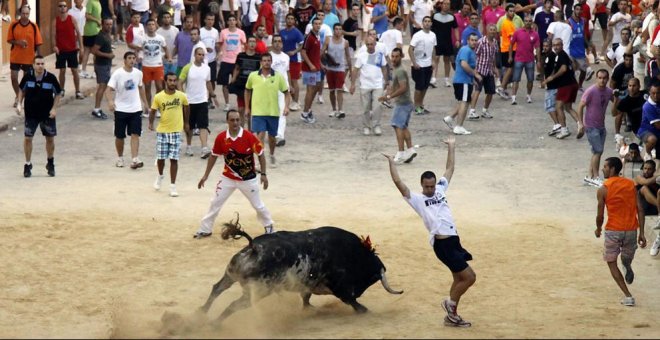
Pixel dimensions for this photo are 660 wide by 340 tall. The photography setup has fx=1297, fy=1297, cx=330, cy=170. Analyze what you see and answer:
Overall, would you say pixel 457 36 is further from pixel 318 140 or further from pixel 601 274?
pixel 601 274

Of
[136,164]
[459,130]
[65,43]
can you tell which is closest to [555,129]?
[459,130]

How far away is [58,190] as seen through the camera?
19281mm

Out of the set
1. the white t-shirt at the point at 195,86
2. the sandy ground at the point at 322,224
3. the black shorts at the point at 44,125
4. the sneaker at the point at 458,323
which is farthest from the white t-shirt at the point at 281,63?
the sneaker at the point at 458,323

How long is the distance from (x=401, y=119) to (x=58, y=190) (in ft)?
19.4

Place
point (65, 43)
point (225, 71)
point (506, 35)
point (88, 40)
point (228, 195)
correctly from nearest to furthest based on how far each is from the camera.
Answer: point (228, 195) → point (225, 71) → point (65, 43) → point (88, 40) → point (506, 35)

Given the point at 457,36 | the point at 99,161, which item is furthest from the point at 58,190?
the point at 457,36

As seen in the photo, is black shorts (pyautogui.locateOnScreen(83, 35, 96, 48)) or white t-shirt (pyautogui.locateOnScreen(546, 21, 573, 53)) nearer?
white t-shirt (pyautogui.locateOnScreen(546, 21, 573, 53))

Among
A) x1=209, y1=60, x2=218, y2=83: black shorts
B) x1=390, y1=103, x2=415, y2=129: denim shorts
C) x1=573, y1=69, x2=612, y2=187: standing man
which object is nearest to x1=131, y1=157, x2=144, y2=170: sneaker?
x1=390, y1=103, x2=415, y2=129: denim shorts

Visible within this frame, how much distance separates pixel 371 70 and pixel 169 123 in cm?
563

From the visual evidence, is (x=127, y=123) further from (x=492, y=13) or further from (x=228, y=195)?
(x=492, y=13)

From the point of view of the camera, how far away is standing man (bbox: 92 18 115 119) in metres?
25.0

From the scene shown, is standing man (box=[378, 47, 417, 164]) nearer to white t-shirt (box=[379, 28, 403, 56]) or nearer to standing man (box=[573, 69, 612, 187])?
standing man (box=[573, 69, 612, 187])

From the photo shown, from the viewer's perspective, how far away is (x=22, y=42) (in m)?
24.5

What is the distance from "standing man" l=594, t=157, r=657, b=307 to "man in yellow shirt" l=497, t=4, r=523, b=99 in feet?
44.6
